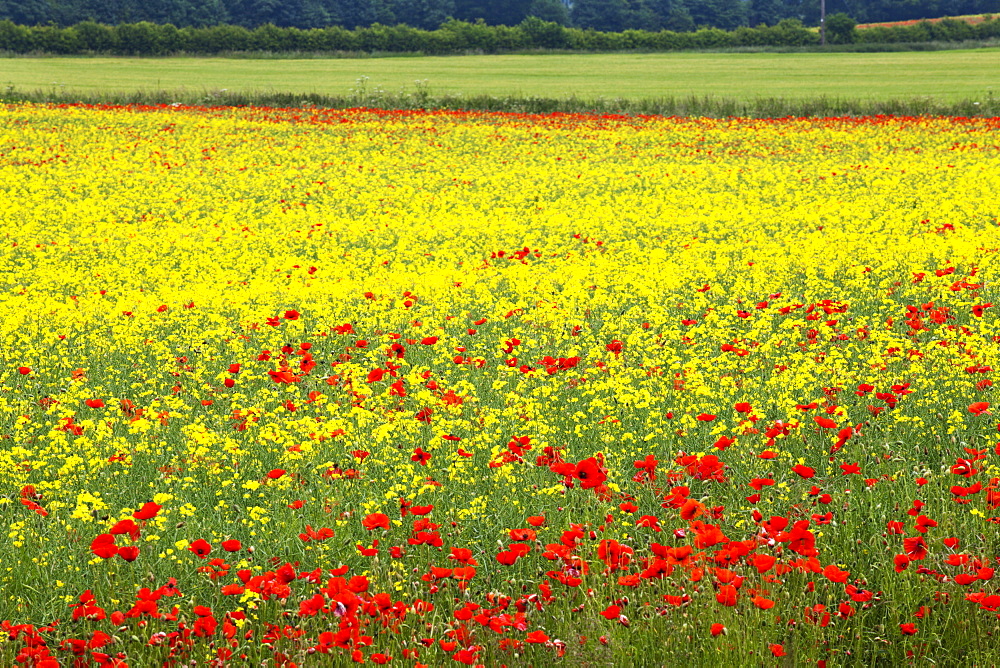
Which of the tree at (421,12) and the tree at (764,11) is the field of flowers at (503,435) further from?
the tree at (764,11)

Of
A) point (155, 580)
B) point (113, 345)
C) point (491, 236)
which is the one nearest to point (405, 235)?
point (491, 236)

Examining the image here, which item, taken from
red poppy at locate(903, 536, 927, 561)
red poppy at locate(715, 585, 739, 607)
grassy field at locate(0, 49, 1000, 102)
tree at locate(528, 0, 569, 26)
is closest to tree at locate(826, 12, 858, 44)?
grassy field at locate(0, 49, 1000, 102)

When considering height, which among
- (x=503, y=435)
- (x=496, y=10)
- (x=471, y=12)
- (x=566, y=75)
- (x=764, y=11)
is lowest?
(x=503, y=435)

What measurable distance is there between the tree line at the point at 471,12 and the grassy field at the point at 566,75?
2531 centimetres

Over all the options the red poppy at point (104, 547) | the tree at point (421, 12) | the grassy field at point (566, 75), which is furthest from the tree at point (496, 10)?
the red poppy at point (104, 547)

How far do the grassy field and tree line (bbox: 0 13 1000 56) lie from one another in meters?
3.54

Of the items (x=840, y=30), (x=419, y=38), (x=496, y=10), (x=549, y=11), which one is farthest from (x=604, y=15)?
(x=419, y=38)

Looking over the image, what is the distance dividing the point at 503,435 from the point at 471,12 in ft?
322

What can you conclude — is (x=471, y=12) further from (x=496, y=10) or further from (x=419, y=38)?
(x=419, y=38)

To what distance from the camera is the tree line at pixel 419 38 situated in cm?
6334

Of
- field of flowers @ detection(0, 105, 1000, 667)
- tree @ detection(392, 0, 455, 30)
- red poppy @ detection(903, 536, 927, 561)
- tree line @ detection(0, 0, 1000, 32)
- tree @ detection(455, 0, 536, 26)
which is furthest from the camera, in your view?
tree @ detection(455, 0, 536, 26)

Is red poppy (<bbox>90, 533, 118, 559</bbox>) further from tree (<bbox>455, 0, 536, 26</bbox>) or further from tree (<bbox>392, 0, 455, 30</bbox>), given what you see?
tree (<bbox>455, 0, 536, 26</bbox>)

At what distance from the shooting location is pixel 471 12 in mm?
98750

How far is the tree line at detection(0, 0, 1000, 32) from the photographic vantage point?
8294 cm
